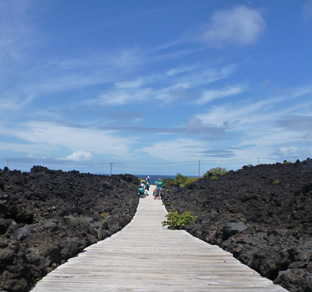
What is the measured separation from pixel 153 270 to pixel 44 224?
10.4 feet

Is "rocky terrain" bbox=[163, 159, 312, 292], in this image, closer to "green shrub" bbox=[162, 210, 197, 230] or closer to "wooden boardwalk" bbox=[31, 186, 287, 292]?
"wooden boardwalk" bbox=[31, 186, 287, 292]

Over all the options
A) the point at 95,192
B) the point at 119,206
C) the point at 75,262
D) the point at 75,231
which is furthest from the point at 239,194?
the point at 75,262

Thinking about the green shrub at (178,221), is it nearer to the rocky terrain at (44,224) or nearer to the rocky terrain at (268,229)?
the rocky terrain at (268,229)

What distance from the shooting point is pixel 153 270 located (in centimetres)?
598

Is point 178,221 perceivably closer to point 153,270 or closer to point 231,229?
Answer: point 231,229

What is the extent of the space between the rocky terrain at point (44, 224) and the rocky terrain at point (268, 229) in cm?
308

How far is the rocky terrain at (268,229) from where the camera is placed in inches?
221

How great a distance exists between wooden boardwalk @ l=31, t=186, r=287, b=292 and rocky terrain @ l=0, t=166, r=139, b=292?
9.9 inches

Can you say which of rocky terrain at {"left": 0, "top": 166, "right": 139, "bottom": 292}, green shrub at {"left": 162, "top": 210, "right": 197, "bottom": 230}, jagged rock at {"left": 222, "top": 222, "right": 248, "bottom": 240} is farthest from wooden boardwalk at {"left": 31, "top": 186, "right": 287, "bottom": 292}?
green shrub at {"left": 162, "top": 210, "right": 197, "bottom": 230}

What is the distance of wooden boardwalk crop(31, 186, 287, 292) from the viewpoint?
202 inches

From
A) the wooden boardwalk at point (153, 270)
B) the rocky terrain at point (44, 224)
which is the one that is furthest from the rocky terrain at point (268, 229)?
the rocky terrain at point (44, 224)

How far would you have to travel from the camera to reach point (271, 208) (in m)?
Result: 12.0

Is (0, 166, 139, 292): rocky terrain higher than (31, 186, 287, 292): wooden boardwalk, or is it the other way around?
(0, 166, 139, 292): rocky terrain

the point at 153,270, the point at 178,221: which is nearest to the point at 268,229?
the point at 153,270
